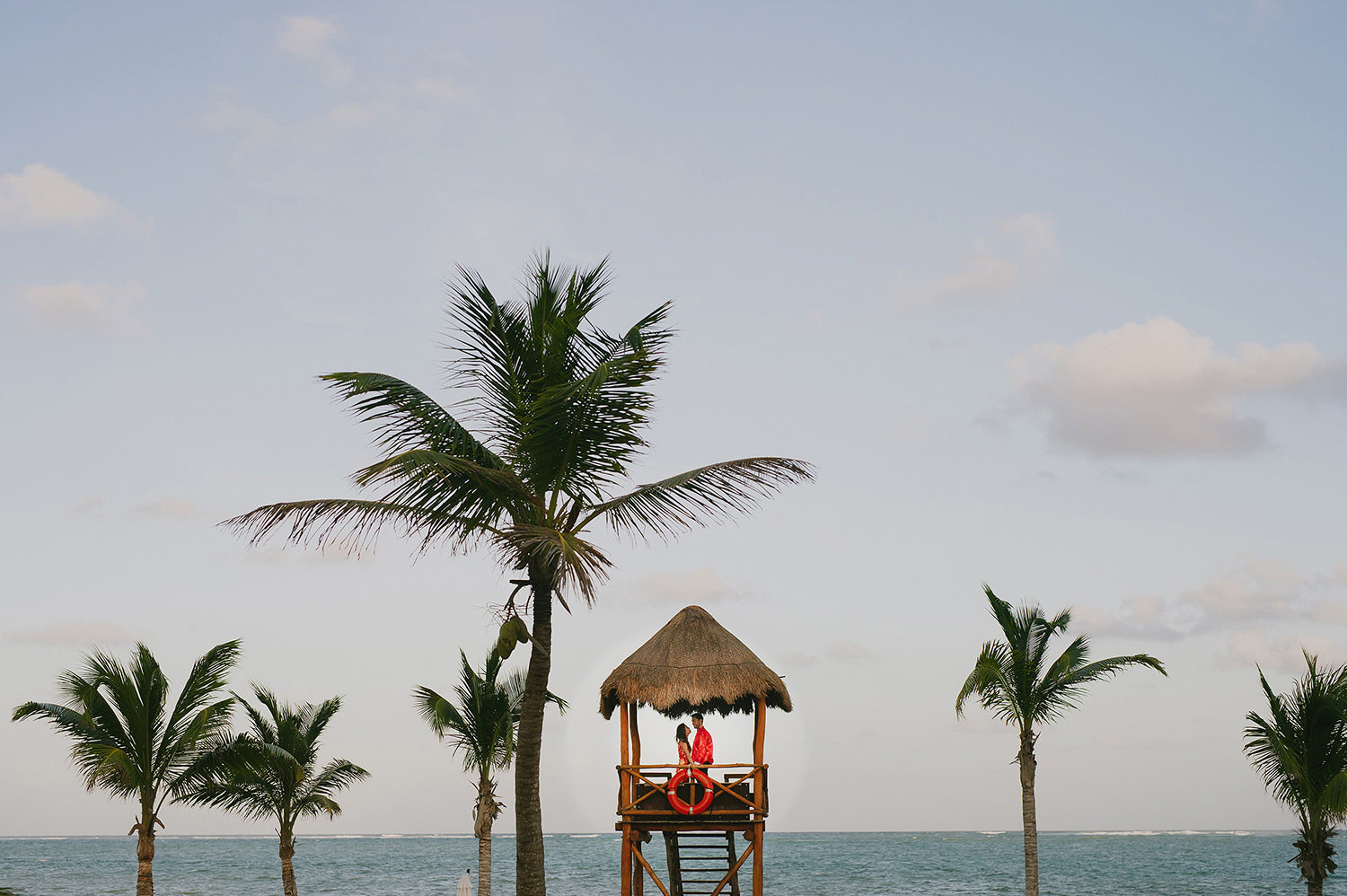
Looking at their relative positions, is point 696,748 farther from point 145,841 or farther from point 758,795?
point 145,841

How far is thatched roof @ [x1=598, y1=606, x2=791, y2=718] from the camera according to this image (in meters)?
17.0

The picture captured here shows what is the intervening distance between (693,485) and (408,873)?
286 feet

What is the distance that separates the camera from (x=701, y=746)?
16297mm

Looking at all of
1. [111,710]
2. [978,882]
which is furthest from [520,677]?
[978,882]

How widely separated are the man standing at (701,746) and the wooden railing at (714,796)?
163 mm

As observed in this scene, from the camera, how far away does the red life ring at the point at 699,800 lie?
16141 mm

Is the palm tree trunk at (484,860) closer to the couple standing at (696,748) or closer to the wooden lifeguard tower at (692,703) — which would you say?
the wooden lifeguard tower at (692,703)

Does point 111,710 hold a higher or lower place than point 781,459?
lower

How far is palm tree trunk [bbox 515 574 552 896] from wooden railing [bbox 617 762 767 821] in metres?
3.09

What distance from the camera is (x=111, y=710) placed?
Result: 19.5 metres

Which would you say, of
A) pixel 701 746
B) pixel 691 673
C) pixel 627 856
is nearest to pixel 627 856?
pixel 627 856

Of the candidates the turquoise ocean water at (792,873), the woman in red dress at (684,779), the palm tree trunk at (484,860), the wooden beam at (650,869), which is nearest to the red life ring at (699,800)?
the woman in red dress at (684,779)

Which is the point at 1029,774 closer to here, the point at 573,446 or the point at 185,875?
the point at 573,446

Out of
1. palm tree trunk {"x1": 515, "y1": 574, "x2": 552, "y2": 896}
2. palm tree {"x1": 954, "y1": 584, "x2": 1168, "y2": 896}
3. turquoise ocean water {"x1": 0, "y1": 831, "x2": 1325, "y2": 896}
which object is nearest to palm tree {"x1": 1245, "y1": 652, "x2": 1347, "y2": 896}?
palm tree {"x1": 954, "y1": 584, "x2": 1168, "y2": 896}
